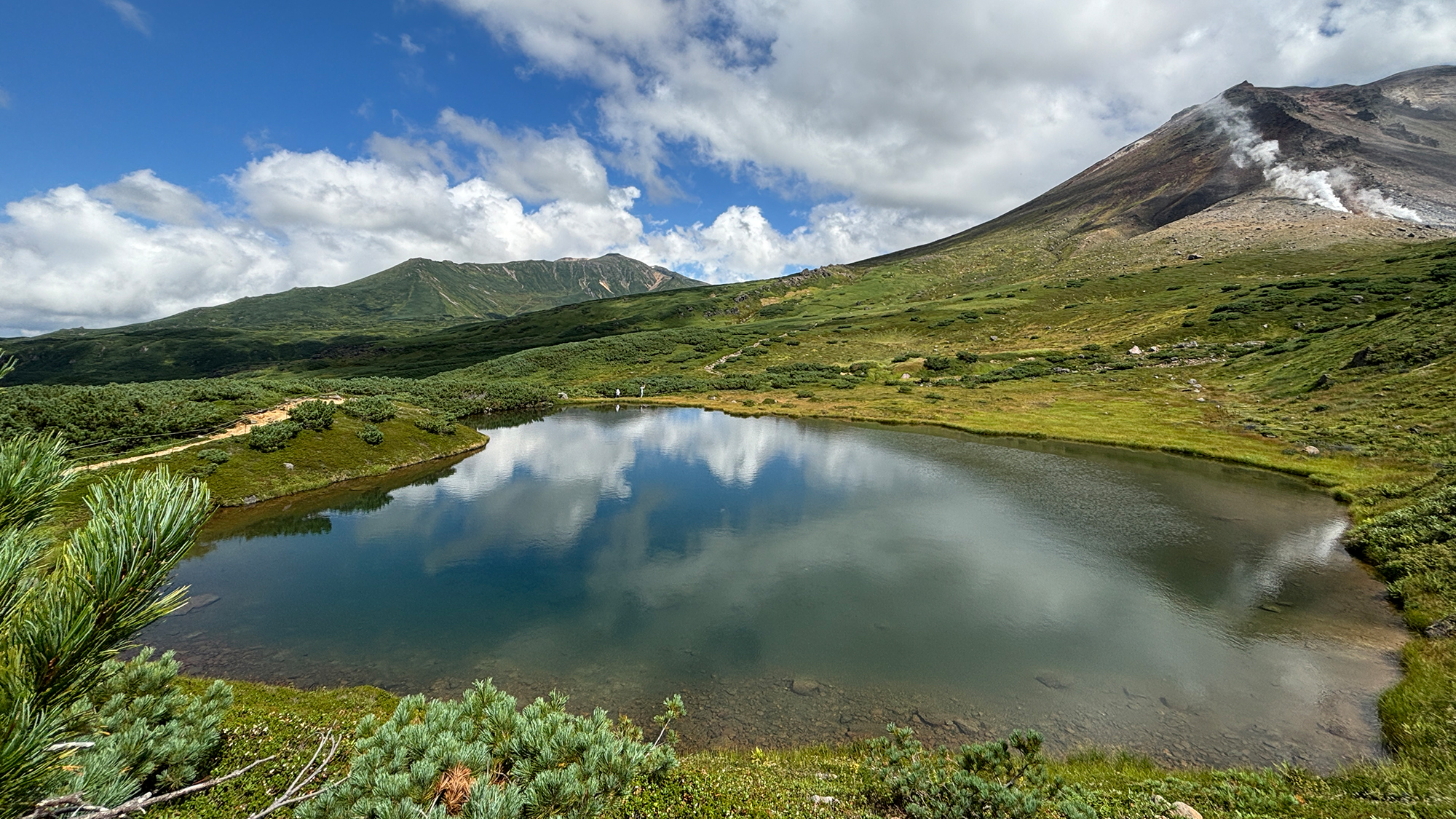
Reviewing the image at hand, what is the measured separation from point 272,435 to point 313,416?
4.24m

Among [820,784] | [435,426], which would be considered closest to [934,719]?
[820,784]

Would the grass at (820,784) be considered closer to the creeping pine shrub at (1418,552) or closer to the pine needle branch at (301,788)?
the pine needle branch at (301,788)

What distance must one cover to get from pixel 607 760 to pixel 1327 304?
12340 cm

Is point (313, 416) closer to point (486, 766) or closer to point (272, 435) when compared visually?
point (272, 435)

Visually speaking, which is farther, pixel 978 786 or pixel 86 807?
pixel 978 786

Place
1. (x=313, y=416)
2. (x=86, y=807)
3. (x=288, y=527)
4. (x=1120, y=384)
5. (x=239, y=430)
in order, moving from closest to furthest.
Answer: (x=86, y=807) < (x=288, y=527) < (x=239, y=430) < (x=313, y=416) < (x=1120, y=384)

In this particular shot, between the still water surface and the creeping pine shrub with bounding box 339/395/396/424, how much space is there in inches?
435

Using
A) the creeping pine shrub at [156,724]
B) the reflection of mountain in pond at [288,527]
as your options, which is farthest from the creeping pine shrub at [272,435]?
the creeping pine shrub at [156,724]

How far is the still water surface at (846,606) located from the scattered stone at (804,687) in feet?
0.32

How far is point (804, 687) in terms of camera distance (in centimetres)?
1583

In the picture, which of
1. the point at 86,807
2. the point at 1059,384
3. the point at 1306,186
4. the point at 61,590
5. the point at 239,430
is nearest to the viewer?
the point at 61,590

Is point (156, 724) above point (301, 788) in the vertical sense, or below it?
above

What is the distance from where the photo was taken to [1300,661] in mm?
16281

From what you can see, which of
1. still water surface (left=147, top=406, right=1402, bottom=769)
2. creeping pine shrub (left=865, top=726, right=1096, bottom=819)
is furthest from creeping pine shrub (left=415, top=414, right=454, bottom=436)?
creeping pine shrub (left=865, top=726, right=1096, bottom=819)
